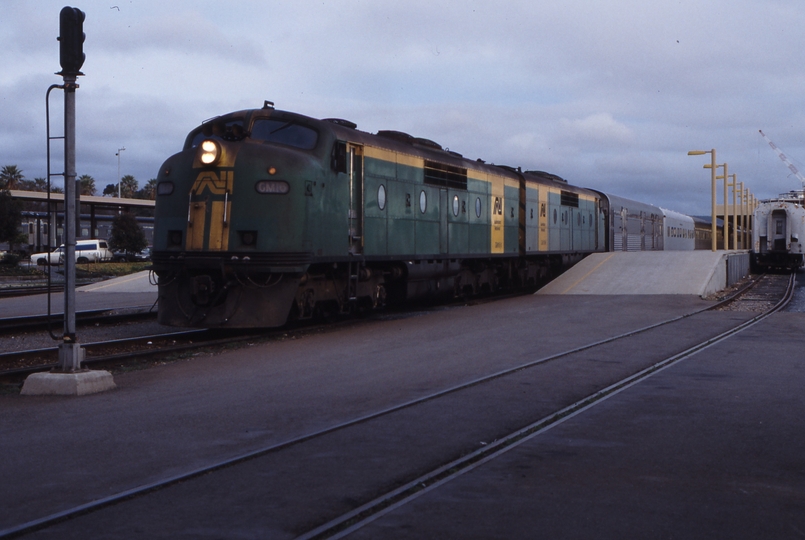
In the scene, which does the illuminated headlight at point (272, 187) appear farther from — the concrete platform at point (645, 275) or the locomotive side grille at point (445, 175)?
the concrete platform at point (645, 275)

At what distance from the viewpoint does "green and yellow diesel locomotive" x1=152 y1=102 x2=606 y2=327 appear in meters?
13.5

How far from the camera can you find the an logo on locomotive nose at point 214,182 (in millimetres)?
13586

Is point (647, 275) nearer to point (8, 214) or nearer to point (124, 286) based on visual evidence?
point (124, 286)

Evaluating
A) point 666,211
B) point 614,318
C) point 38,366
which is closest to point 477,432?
point 38,366

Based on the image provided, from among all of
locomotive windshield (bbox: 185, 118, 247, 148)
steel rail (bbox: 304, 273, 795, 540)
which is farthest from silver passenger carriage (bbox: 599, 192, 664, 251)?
steel rail (bbox: 304, 273, 795, 540)

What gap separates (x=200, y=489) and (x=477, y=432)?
259 cm

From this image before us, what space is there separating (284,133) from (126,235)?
5085 cm

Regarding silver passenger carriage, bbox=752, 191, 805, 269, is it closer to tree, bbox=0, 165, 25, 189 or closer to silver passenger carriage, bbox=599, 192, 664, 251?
silver passenger carriage, bbox=599, 192, 664, 251

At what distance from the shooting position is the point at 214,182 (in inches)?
537

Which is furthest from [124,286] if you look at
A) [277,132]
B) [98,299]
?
[277,132]

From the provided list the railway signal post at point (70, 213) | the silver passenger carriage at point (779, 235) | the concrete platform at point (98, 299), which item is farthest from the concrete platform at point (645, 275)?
the railway signal post at point (70, 213)

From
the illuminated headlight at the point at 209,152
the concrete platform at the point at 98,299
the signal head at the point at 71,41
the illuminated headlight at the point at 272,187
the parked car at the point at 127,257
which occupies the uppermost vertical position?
the signal head at the point at 71,41

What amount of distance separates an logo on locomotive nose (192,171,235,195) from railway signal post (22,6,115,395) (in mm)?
4127

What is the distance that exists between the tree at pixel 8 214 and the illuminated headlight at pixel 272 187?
43.0 metres
